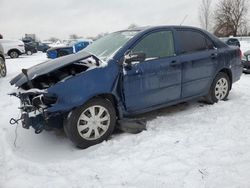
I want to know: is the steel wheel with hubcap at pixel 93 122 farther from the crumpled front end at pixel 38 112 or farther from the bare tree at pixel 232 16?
the bare tree at pixel 232 16

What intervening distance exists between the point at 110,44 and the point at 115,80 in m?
0.90

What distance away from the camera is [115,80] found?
13.0 ft

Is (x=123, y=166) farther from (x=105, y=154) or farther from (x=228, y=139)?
(x=228, y=139)

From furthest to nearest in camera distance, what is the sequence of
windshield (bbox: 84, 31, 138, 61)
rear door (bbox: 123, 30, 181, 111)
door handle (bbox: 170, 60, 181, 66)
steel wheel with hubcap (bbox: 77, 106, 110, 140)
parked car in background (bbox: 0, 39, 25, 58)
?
parked car in background (bbox: 0, 39, 25, 58)
door handle (bbox: 170, 60, 181, 66)
windshield (bbox: 84, 31, 138, 61)
rear door (bbox: 123, 30, 181, 111)
steel wheel with hubcap (bbox: 77, 106, 110, 140)

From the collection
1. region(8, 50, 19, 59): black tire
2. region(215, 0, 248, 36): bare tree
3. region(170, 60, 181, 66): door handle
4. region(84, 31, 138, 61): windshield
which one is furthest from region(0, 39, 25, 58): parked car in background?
region(215, 0, 248, 36): bare tree

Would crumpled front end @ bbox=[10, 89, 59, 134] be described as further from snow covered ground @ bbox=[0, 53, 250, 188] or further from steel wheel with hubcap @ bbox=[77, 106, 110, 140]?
snow covered ground @ bbox=[0, 53, 250, 188]

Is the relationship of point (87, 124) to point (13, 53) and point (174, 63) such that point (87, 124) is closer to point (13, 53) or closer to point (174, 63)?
point (174, 63)

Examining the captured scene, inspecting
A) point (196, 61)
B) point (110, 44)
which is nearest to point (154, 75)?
point (110, 44)

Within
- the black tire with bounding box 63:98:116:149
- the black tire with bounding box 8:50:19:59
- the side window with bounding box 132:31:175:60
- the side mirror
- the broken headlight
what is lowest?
the black tire with bounding box 8:50:19:59

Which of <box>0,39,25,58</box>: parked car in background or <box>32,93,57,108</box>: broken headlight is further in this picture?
<box>0,39,25,58</box>: parked car in background

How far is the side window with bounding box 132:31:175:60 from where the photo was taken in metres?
4.38

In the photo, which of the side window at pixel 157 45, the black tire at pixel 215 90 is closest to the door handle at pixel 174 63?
the side window at pixel 157 45

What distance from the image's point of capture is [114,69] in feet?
13.1

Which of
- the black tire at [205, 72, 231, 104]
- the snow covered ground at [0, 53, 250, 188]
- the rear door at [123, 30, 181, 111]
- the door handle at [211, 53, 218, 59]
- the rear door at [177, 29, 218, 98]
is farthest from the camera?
the black tire at [205, 72, 231, 104]
